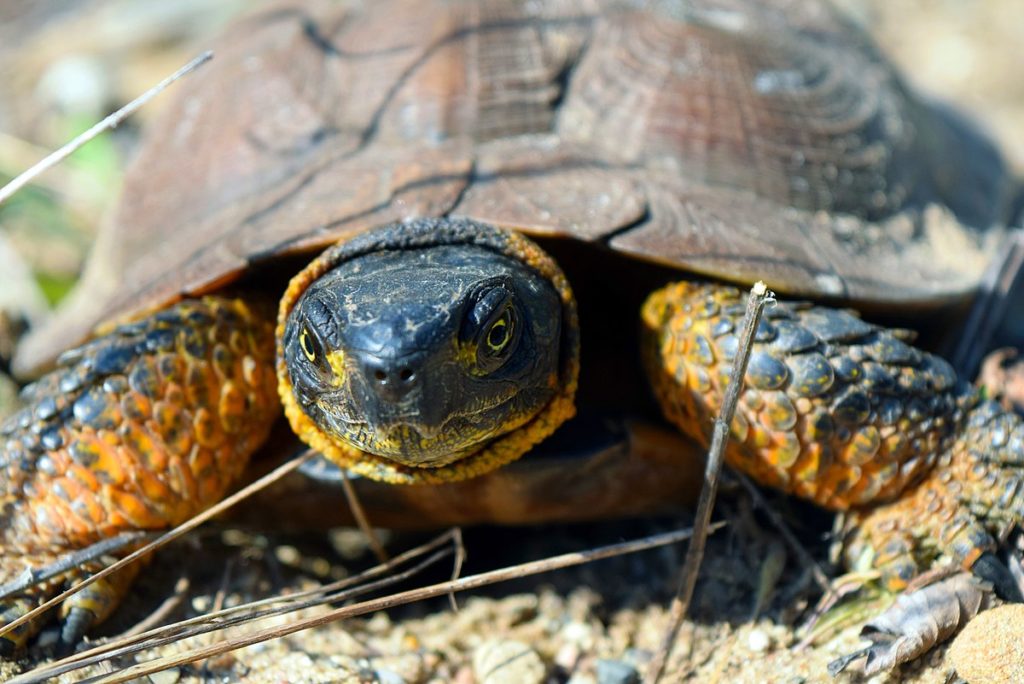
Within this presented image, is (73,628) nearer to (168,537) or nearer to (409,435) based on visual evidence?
(168,537)

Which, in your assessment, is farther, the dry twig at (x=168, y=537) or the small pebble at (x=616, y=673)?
the small pebble at (x=616, y=673)

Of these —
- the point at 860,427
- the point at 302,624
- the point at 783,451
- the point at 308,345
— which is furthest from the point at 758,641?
the point at 308,345

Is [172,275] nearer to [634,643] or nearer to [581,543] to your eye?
[581,543]

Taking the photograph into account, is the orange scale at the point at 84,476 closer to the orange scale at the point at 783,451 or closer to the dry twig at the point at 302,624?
the dry twig at the point at 302,624

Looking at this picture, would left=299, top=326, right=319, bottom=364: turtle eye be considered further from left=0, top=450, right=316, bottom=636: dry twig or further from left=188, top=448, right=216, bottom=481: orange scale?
left=188, top=448, right=216, bottom=481: orange scale

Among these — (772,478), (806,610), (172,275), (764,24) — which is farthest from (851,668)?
(764,24)

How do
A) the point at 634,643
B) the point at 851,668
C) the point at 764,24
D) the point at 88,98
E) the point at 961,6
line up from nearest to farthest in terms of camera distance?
the point at 851,668 < the point at 634,643 < the point at 764,24 < the point at 88,98 < the point at 961,6

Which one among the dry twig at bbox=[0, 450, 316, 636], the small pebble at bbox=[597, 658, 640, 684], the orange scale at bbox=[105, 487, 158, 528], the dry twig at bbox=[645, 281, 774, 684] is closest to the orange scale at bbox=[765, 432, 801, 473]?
the dry twig at bbox=[645, 281, 774, 684]

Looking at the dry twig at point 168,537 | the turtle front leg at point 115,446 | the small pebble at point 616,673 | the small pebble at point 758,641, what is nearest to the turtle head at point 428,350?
the dry twig at point 168,537
